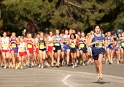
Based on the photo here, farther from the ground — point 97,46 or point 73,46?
point 73,46

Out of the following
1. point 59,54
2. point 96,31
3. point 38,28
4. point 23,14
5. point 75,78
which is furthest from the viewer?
point 38,28

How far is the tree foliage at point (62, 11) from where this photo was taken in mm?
36562

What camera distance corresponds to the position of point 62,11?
3825 cm

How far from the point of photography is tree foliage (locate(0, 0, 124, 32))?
3656 centimetres

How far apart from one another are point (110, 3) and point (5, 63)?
52.4 ft

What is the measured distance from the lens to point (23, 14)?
3700 cm

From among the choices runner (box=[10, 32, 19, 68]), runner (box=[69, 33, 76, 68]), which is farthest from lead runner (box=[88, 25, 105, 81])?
runner (box=[10, 32, 19, 68])

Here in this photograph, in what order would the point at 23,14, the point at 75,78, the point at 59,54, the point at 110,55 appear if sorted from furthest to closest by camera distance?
the point at 23,14 < the point at 110,55 < the point at 59,54 < the point at 75,78

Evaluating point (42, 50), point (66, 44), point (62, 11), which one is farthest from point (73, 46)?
point (62, 11)

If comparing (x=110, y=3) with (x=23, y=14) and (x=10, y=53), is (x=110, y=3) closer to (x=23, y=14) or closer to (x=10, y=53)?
(x=23, y=14)

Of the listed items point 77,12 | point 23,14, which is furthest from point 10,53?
point 77,12

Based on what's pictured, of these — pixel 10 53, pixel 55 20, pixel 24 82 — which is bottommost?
pixel 24 82

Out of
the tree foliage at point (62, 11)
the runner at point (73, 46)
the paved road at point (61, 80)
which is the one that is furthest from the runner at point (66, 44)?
the tree foliage at point (62, 11)

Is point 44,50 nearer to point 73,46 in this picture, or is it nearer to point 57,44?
point 57,44
